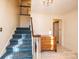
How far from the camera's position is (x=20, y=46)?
4.93 m

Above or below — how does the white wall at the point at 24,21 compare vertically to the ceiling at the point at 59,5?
below

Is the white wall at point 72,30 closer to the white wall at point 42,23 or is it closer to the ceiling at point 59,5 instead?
the ceiling at point 59,5

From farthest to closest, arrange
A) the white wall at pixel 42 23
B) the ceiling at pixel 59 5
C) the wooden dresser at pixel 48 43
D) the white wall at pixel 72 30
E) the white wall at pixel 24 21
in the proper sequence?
the white wall at pixel 42 23 → the white wall at pixel 24 21 → the wooden dresser at pixel 48 43 → the white wall at pixel 72 30 → the ceiling at pixel 59 5

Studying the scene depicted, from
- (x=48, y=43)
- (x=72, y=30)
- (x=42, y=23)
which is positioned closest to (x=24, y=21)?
(x=42, y=23)

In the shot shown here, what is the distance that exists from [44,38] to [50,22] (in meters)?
2.00

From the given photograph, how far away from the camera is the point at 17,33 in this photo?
5965 millimetres

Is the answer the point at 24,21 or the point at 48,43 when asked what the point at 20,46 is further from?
the point at 24,21

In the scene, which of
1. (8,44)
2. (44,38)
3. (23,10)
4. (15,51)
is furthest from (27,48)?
(23,10)

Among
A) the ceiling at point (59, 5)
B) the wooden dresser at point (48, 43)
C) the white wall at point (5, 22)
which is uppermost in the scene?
the ceiling at point (59, 5)

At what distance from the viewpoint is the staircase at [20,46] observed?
4.11m

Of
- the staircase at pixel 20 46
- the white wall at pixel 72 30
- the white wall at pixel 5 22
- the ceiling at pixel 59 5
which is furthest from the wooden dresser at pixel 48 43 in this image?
the white wall at pixel 5 22

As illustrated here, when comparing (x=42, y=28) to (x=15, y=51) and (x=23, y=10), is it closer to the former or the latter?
(x=23, y=10)

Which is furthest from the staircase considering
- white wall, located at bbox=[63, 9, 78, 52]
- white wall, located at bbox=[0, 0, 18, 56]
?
white wall, located at bbox=[63, 9, 78, 52]

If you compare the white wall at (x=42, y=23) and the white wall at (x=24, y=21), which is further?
the white wall at (x=42, y=23)
